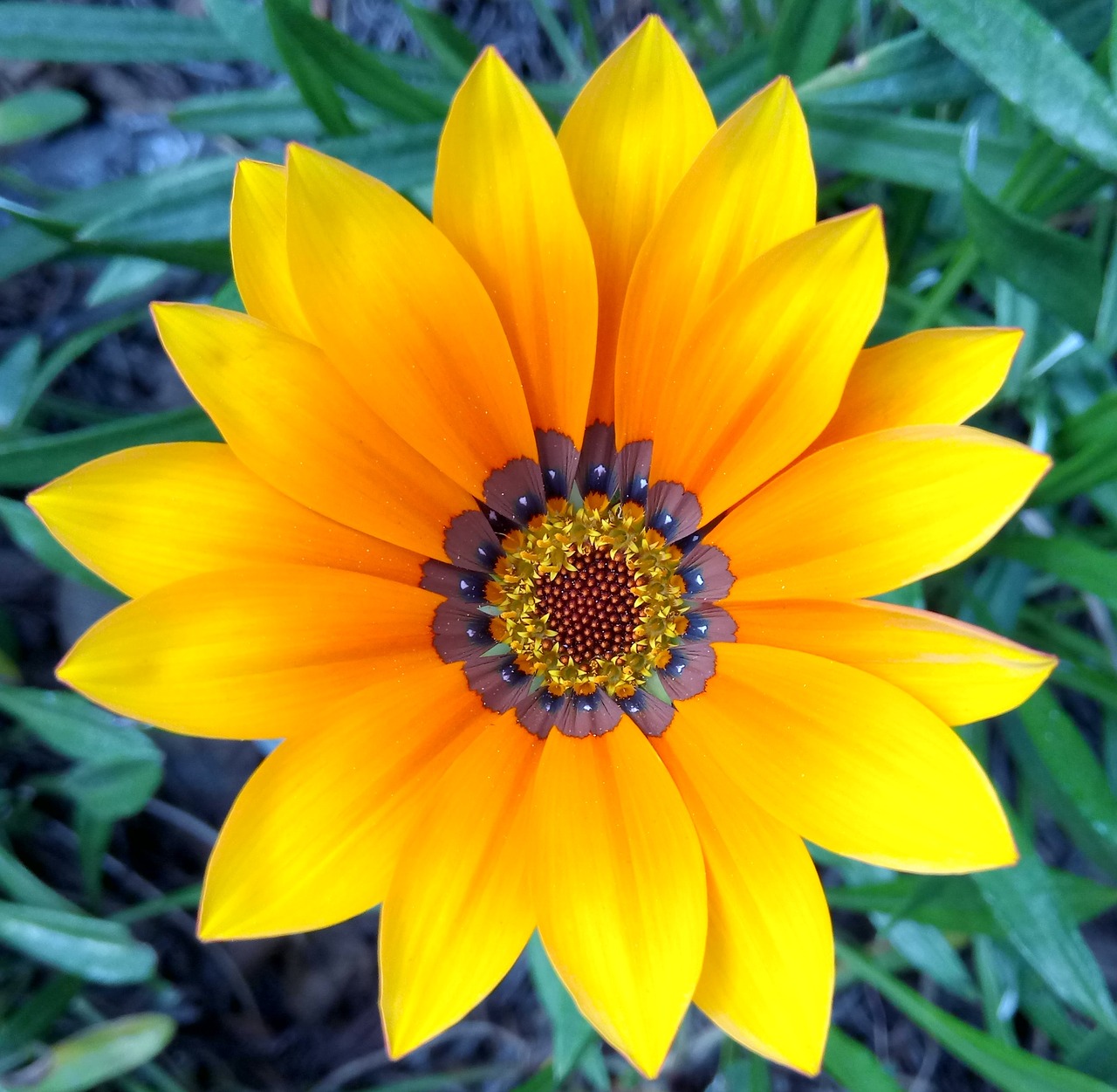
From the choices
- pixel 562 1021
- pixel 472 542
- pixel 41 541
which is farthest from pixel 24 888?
pixel 472 542

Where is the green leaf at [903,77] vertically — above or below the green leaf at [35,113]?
below

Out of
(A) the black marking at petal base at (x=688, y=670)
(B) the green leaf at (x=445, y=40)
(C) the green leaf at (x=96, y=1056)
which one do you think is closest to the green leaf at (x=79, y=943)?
(C) the green leaf at (x=96, y=1056)

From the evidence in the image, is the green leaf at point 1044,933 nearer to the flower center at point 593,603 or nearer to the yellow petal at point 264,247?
→ the flower center at point 593,603

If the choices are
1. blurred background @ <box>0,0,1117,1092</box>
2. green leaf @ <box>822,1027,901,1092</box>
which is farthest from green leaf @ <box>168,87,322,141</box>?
green leaf @ <box>822,1027,901,1092</box>

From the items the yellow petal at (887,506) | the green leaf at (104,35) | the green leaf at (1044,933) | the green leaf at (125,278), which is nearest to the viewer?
the yellow petal at (887,506)

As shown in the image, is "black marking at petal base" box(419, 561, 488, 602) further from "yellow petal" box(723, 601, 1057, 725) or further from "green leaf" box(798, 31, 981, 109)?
"green leaf" box(798, 31, 981, 109)

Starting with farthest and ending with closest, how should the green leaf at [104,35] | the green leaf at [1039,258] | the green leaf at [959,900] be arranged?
the green leaf at [104,35] → the green leaf at [959,900] → the green leaf at [1039,258]

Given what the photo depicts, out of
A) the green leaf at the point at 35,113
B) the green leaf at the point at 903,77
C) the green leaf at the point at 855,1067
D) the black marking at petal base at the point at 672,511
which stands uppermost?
the green leaf at the point at 35,113
